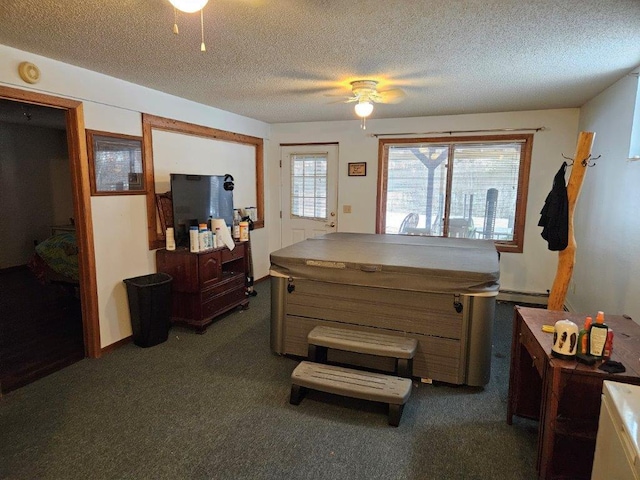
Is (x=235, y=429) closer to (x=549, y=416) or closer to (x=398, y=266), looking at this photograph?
(x=398, y=266)

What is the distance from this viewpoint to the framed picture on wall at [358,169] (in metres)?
5.15

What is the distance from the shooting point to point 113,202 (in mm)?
3254

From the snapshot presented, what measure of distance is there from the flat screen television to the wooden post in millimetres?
3395

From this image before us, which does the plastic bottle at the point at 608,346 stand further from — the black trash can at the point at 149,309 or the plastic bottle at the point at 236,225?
the plastic bottle at the point at 236,225

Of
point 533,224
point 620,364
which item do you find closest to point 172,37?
point 620,364

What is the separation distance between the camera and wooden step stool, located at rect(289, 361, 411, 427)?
2213 mm

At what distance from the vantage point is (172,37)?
226 cm

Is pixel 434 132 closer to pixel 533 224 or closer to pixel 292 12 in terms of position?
pixel 533 224

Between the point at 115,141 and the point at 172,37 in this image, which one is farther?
the point at 115,141

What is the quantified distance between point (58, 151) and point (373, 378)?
21.7 feet

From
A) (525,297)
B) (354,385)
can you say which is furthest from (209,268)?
(525,297)

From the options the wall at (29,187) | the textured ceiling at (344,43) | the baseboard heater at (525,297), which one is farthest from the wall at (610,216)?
the wall at (29,187)

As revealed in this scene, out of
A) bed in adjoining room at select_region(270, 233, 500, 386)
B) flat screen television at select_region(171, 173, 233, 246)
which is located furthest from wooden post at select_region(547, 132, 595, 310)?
flat screen television at select_region(171, 173, 233, 246)

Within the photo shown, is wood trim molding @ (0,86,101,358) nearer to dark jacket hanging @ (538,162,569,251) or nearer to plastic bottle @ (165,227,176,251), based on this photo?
plastic bottle @ (165,227,176,251)
